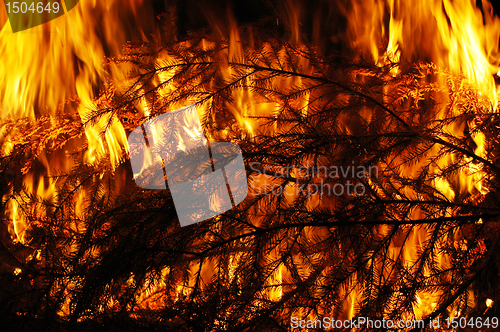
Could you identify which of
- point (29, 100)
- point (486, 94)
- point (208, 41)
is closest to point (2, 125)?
point (29, 100)

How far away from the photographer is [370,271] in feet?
3.53

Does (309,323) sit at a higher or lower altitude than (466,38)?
lower

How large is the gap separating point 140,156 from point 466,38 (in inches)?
66.4

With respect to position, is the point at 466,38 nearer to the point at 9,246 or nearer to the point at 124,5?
the point at 124,5

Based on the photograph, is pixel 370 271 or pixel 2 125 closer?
pixel 370 271

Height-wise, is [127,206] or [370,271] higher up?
[127,206]

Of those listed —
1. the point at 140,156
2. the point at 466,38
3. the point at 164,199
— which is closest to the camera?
the point at 164,199

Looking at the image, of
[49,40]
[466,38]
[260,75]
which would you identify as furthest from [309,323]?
[49,40]

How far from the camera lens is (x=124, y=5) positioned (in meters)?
2.07

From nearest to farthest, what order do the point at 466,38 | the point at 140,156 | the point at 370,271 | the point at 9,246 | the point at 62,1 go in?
the point at 370,271
the point at 140,156
the point at 466,38
the point at 62,1
the point at 9,246

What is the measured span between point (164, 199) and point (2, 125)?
1.54 meters

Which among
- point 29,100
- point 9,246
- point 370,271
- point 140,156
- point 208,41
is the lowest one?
point 9,246

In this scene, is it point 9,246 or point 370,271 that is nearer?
point 370,271

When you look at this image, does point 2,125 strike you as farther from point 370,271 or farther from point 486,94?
point 486,94
